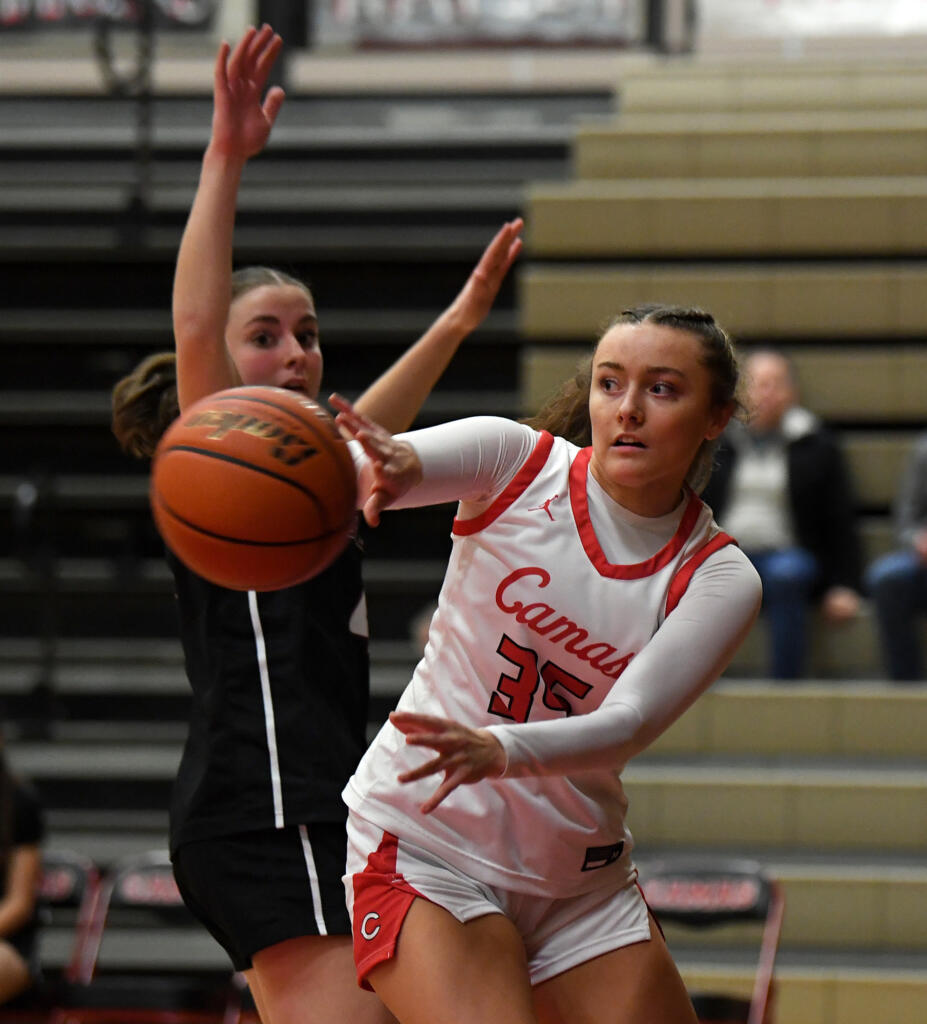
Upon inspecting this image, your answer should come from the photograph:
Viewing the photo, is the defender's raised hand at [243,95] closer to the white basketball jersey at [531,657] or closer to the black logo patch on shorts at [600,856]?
the white basketball jersey at [531,657]

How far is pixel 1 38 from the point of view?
8594 mm

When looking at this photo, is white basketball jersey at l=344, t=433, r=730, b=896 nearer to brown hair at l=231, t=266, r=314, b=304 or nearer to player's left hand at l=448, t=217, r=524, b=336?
brown hair at l=231, t=266, r=314, b=304

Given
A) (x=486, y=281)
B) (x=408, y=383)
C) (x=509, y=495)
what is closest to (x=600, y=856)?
(x=509, y=495)

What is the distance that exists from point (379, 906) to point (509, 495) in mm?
593

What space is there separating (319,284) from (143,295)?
82 cm

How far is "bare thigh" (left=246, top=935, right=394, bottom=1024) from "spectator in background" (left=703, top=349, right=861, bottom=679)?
3987 millimetres

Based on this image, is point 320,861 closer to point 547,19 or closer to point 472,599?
point 472,599

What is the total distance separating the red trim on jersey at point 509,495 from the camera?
228 cm

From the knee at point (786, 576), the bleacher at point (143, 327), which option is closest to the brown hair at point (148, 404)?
the bleacher at point (143, 327)

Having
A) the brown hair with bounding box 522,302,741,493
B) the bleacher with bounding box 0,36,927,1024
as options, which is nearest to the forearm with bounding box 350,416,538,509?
the brown hair with bounding box 522,302,741,493

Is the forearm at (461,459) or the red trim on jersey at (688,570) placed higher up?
the forearm at (461,459)

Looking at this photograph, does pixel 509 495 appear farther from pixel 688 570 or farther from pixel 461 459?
pixel 688 570

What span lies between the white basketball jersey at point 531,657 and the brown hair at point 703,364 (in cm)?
20

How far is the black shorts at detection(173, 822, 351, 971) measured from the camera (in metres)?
2.46
